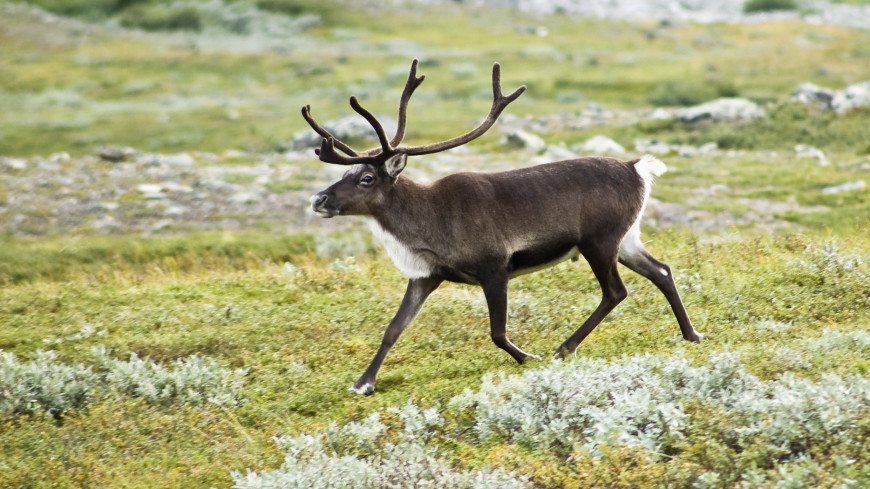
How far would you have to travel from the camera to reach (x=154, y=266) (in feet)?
51.5

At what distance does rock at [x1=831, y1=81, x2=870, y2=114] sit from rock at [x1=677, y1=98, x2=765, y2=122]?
2.19 metres

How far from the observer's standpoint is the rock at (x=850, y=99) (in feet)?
95.1

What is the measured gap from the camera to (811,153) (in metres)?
24.7

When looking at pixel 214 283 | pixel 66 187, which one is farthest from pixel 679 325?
pixel 66 187

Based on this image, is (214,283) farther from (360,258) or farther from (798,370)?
(798,370)

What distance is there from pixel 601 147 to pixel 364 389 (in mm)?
18408

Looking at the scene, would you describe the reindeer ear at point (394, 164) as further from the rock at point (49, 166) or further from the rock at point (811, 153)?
the rock at point (49, 166)

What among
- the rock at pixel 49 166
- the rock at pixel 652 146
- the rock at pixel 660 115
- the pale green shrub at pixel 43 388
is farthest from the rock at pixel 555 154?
the pale green shrub at pixel 43 388

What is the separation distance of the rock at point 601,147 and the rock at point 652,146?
2.01 feet

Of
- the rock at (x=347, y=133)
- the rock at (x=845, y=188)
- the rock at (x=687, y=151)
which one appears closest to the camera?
the rock at (x=845, y=188)

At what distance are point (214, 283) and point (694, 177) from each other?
1371 cm

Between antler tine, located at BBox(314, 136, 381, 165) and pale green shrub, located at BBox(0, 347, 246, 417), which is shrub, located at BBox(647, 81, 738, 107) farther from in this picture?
pale green shrub, located at BBox(0, 347, 246, 417)

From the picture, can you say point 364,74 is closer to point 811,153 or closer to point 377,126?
point 811,153

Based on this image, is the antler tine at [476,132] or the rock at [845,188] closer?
the antler tine at [476,132]
